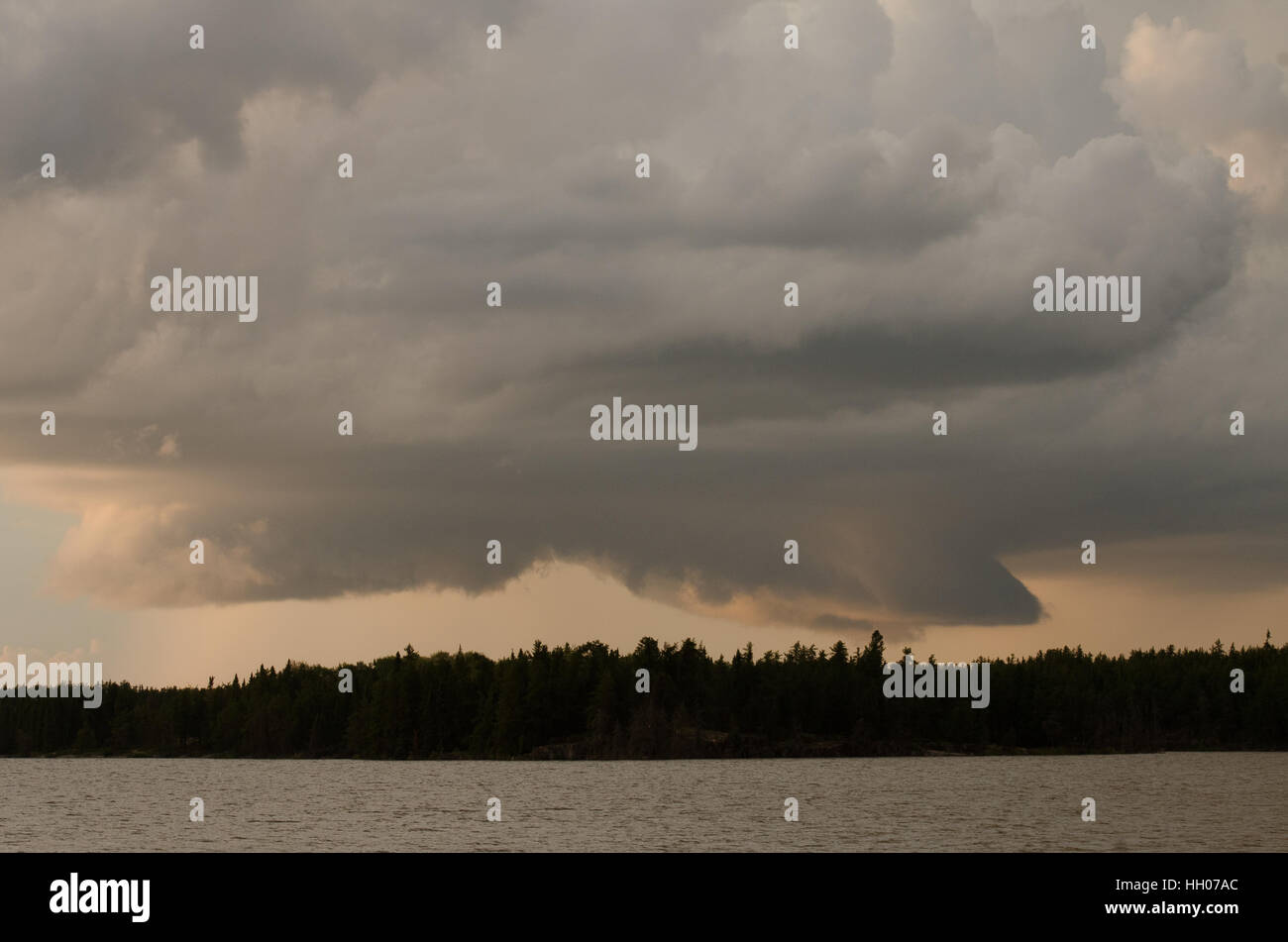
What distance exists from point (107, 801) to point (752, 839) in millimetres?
112581

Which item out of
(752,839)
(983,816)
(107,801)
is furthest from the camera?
(107,801)
